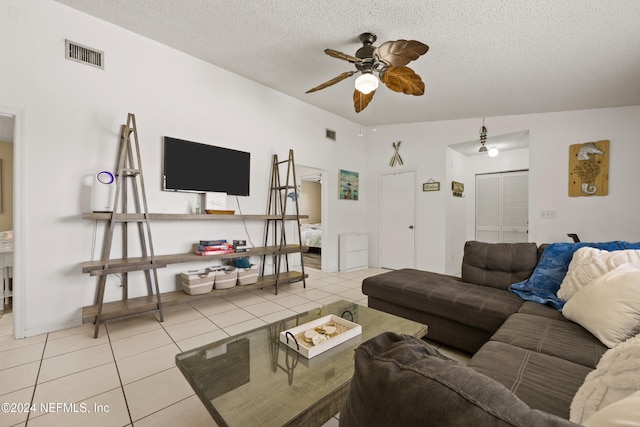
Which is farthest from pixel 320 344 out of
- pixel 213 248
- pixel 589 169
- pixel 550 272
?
pixel 589 169

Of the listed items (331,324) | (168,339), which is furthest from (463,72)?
(168,339)

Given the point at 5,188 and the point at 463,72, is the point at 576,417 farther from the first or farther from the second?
the point at 5,188

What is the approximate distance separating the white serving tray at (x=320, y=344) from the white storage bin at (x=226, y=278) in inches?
76.6

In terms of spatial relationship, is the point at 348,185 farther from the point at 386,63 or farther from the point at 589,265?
the point at 589,265

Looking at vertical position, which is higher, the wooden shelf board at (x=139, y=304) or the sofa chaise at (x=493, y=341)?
the sofa chaise at (x=493, y=341)

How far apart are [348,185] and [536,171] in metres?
2.98

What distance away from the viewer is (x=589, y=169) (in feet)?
12.6

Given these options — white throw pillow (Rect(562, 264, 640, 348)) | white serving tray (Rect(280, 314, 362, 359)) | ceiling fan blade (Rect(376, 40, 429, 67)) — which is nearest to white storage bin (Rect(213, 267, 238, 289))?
white serving tray (Rect(280, 314, 362, 359))

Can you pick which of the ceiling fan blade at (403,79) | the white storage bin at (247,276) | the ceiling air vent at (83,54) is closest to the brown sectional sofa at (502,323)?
the white storage bin at (247,276)

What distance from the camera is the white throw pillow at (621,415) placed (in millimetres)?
339

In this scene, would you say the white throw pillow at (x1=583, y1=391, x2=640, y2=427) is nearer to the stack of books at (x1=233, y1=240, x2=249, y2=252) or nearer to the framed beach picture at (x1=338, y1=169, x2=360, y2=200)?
the stack of books at (x1=233, y1=240, x2=249, y2=252)

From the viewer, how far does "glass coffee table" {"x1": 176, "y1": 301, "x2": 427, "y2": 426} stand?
997 mm

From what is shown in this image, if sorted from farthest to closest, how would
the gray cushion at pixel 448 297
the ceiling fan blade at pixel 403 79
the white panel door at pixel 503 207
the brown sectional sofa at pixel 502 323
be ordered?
the white panel door at pixel 503 207
the ceiling fan blade at pixel 403 79
the gray cushion at pixel 448 297
the brown sectional sofa at pixel 502 323
